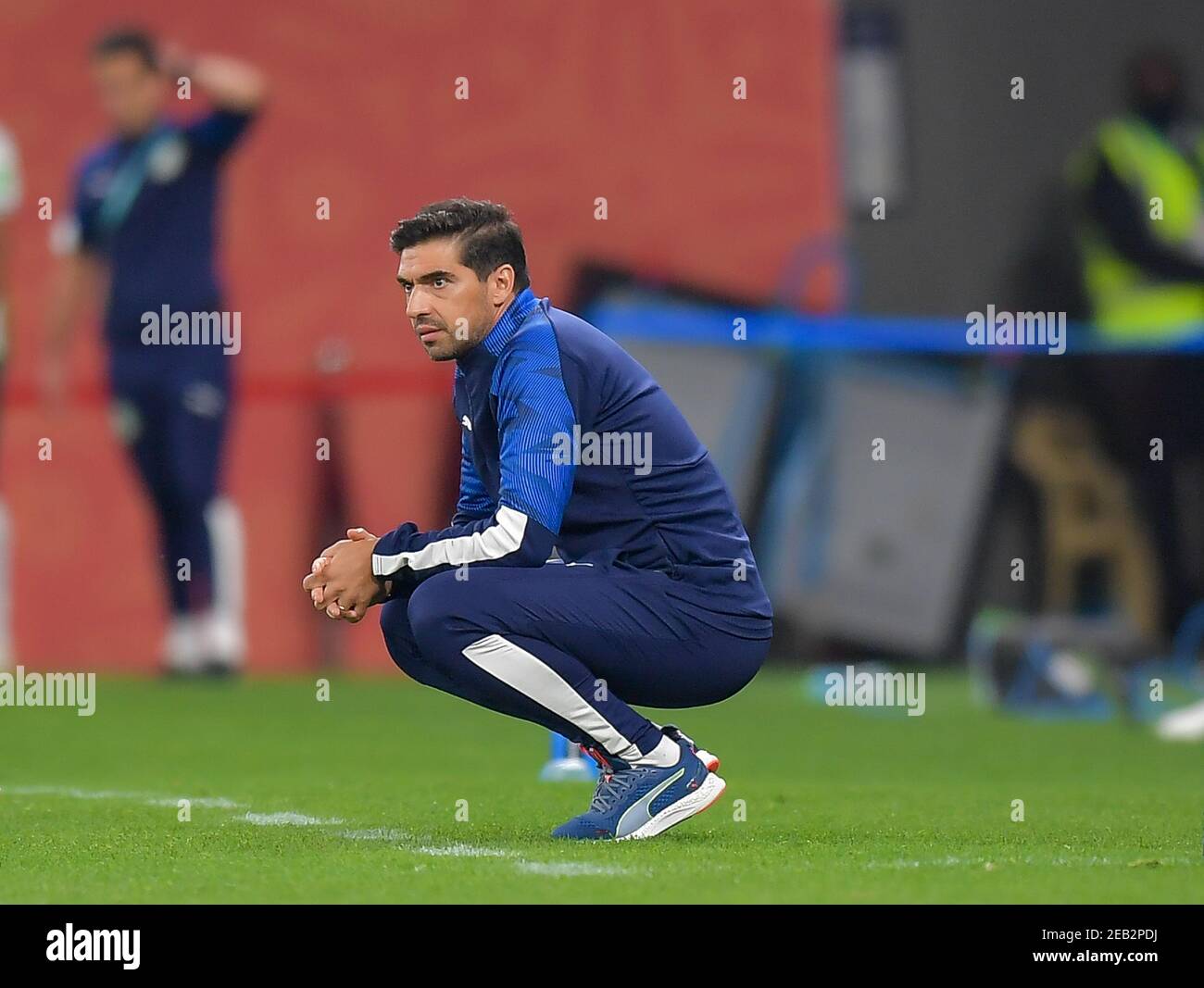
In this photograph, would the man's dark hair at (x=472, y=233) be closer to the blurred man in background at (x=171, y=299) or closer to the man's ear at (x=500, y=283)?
the man's ear at (x=500, y=283)

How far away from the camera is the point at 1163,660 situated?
14695 mm

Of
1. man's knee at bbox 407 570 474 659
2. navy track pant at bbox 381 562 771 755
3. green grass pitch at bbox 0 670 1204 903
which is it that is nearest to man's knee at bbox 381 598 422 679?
navy track pant at bbox 381 562 771 755

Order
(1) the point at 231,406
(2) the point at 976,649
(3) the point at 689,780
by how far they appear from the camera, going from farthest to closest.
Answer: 1. (1) the point at 231,406
2. (2) the point at 976,649
3. (3) the point at 689,780

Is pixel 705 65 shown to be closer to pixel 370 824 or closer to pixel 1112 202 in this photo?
pixel 1112 202

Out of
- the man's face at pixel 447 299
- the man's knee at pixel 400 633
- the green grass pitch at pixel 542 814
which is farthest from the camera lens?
the man's knee at pixel 400 633

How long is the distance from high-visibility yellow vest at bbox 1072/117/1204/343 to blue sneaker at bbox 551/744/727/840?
10.4m

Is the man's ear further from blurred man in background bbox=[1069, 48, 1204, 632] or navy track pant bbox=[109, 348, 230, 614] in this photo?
blurred man in background bbox=[1069, 48, 1204, 632]

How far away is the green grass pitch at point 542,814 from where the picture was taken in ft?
16.1

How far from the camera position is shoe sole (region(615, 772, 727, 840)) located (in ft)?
18.8

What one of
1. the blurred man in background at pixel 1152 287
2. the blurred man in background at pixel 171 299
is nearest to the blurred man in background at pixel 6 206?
the blurred man in background at pixel 171 299

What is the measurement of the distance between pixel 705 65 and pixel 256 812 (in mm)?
10062

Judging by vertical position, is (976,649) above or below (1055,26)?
below

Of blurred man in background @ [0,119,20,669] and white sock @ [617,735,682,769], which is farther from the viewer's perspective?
blurred man in background @ [0,119,20,669]
